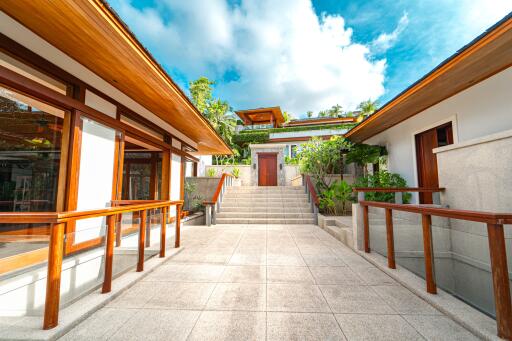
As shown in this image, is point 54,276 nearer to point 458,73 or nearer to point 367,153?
point 458,73

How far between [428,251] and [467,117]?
3823 millimetres

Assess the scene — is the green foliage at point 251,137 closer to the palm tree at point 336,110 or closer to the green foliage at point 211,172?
the green foliage at point 211,172

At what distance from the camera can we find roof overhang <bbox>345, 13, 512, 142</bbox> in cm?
260

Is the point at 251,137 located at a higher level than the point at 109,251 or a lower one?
higher

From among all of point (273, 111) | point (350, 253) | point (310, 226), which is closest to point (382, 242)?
point (350, 253)

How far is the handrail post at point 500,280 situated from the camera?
4.75ft

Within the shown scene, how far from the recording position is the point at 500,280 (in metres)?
1.50

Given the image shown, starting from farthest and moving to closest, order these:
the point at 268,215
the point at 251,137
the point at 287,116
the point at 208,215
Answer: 1. the point at 287,116
2. the point at 251,137
3. the point at 268,215
4. the point at 208,215

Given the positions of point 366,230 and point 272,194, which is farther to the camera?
point 272,194

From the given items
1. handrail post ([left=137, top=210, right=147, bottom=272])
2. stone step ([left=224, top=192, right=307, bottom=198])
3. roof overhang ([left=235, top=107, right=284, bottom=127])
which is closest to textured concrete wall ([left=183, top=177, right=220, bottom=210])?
stone step ([left=224, top=192, right=307, bottom=198])

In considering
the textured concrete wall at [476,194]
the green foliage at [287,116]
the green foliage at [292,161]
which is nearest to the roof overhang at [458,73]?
the textured concrete wall at [476,194]

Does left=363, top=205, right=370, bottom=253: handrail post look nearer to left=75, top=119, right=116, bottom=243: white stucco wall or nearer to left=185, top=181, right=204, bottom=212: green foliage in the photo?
left=75, top=119, right=116, bottom=243: white stucco wall

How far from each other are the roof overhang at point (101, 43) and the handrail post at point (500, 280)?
3738 mm

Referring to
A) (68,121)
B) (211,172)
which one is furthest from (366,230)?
(211,172)
